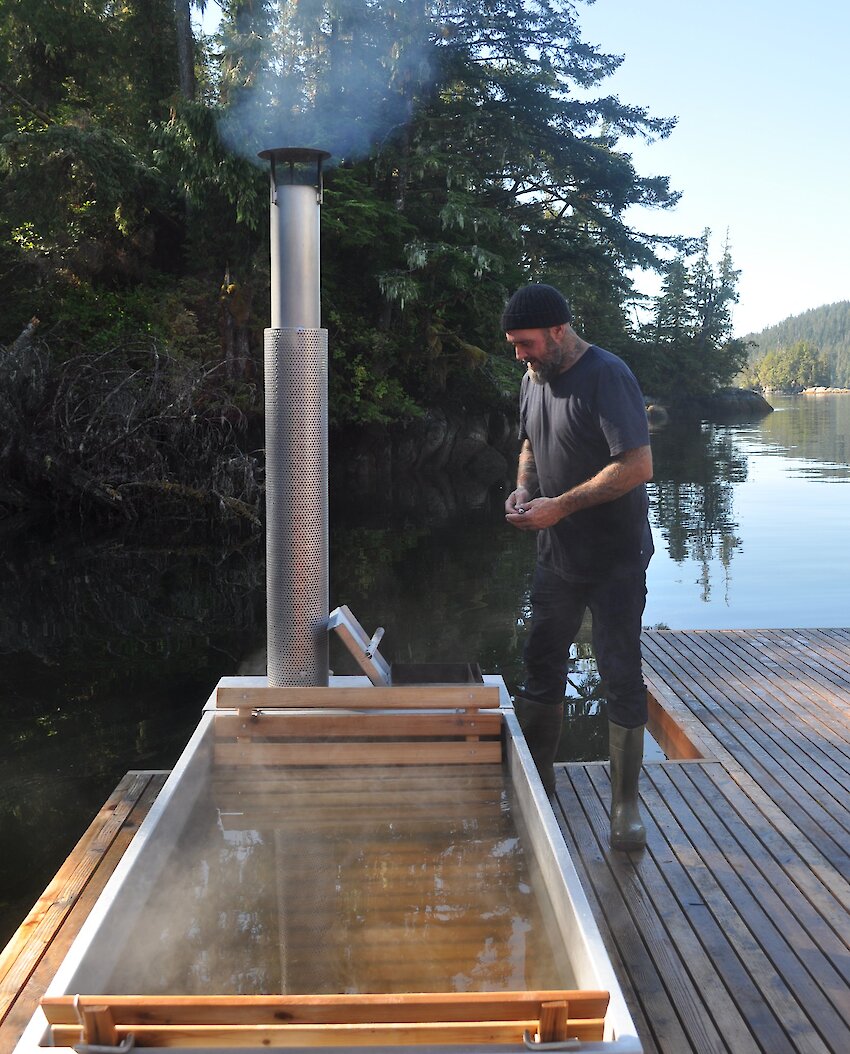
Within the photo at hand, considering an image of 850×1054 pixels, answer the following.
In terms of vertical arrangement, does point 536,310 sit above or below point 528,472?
above

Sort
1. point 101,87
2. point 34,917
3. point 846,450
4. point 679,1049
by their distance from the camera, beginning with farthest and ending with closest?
1. point 846,450
2. point 101,87
3. point 34,917
4. point 679,1049

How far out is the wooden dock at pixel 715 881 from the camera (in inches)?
105

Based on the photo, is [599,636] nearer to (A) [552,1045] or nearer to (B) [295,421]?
(B) [295,421]

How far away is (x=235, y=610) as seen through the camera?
10.1 metres

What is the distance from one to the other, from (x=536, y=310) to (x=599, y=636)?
1.09 meters

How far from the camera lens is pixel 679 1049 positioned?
2516mm

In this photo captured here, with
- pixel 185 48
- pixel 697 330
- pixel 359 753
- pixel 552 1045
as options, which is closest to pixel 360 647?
pixel 359 753

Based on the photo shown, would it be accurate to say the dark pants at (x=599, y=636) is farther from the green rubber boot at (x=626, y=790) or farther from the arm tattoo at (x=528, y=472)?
the arm tattoo at (x=528, y=472)

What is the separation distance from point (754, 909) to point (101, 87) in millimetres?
25029

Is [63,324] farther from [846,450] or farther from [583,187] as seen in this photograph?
[846,450]

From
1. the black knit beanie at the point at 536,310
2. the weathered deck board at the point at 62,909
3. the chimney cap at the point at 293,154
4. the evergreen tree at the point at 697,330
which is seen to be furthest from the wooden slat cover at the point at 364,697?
the evergreen tree at the point at 697,330

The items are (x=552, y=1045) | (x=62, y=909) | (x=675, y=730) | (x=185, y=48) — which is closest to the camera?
(x=552, y=1045)

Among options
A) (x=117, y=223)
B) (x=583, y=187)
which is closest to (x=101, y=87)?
(x=117, y=223)

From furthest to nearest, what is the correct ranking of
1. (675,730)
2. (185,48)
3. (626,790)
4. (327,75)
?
(185,48), (327,75), (675,730), (626,790)
